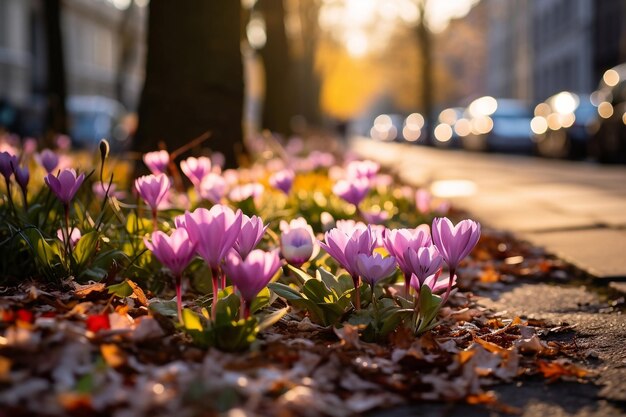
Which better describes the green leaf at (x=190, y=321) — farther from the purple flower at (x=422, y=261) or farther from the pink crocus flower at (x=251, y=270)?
the purple flower at (x=422, y=261)

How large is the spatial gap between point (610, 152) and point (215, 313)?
16201 mm

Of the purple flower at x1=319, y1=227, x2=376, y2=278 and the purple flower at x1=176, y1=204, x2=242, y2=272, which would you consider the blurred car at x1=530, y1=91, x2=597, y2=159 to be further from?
the purple flower at x1=176, y1=204, x2=242, y2=272

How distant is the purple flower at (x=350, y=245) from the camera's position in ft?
9.86

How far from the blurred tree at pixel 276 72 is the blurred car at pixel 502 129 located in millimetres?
12938

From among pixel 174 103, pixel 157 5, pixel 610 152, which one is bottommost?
pixel 610 152

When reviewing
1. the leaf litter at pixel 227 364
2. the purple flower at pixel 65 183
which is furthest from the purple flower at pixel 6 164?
the leaf litter at pixel 227 364

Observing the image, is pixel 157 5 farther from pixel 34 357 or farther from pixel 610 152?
pixel 610 152

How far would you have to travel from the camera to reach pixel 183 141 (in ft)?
25.2

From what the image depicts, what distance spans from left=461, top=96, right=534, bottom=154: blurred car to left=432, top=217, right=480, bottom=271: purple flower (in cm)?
2818

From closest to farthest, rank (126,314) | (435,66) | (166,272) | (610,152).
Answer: (126,314), (166,272), (610,152), (435,66)

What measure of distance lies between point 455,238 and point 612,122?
15.7m

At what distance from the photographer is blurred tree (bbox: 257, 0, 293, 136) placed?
18.5 meters

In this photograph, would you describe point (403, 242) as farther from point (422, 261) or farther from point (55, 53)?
point (55, 53)

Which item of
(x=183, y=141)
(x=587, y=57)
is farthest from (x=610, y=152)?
(x=587, y=57)
